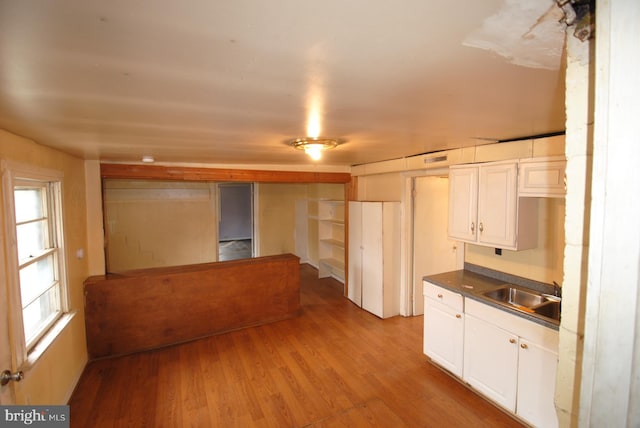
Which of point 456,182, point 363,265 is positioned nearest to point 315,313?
point 363,265

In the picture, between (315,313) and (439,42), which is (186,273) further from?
(439,42)

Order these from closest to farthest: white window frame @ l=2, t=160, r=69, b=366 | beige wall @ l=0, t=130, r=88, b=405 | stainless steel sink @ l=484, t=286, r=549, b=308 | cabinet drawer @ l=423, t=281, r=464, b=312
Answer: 1. white window frame @ l=2, t=160, r=69, b=366
2. beige wall @ l=0, t=130, r=88, b=405
3. stainless steel sink @ l=484, t=286, r=549, b=308
4. cabinet drawer @ l=423, t=281, r=464, b=312

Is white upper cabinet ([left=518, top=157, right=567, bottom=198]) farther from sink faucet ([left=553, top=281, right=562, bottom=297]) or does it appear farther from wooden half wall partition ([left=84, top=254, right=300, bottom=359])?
wooden half wall partition ([left=84, top=254, right=300, bottom=359])

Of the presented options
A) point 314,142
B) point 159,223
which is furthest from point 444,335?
point 159,223

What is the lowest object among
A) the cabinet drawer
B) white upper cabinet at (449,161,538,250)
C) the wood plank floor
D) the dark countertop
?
the wood plank floor

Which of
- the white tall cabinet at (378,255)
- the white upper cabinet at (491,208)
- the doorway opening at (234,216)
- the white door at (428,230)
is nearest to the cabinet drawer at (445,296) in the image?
the white upper cabinet at (491,208)

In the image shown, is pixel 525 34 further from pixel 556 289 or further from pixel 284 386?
pixel 284 386

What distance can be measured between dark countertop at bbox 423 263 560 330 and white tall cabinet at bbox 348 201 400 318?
3.30ft

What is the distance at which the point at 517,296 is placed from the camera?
8.96 ft

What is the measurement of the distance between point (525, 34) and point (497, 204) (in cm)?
212

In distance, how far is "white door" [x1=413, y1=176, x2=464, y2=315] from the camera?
412 cm

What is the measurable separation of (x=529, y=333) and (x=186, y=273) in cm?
344

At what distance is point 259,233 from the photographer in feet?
22.1

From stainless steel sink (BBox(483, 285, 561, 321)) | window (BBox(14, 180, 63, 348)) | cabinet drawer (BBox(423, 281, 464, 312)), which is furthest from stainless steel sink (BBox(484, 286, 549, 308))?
window (BBox(14, 180, 63, 348))
